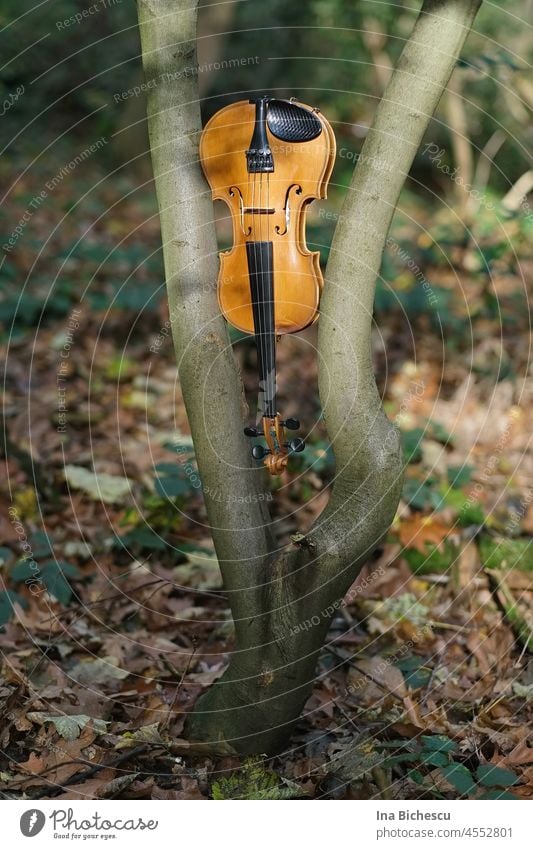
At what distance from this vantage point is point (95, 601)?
3182 mm

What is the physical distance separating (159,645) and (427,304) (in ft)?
11.7

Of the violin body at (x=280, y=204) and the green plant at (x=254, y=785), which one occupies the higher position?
the violin body at (x=280, y=204)

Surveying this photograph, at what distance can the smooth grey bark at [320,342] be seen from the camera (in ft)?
7.43

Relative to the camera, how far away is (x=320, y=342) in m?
2.31

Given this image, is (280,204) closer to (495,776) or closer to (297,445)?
(297,445)

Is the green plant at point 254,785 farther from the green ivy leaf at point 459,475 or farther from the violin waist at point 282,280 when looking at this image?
the green ivy leaf at point 459,475

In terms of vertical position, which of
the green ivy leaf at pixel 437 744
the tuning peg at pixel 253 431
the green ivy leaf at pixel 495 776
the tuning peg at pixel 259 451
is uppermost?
the tuning peg at pixel 253 431

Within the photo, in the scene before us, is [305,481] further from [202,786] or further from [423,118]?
[423,118]

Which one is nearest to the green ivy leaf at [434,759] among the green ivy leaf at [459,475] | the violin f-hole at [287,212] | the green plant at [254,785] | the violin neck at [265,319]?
the green plant at [254,785]

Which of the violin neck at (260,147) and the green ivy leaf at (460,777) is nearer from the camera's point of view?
the violin neck at (260,147)

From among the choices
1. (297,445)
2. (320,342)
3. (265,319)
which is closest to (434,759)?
(297,445)
